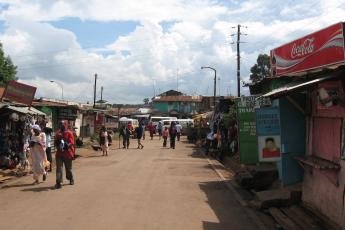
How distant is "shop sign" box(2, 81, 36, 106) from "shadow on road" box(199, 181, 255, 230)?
23.6 feet

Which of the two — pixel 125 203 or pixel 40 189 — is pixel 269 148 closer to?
pixel 125 203

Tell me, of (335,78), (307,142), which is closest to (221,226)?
(307,142)

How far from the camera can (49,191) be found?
13500 millimetres

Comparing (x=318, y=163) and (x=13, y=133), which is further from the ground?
(x=13, y=133)

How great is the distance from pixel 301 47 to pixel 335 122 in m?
3.78

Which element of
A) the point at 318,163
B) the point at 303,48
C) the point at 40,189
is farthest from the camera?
the point at 40,189

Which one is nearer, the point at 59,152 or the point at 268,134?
the point at 268,134

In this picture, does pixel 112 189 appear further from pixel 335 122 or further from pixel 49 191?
pixel 335 122

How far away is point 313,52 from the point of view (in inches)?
466

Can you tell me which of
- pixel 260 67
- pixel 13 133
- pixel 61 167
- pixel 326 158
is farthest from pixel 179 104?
pixel 326 158

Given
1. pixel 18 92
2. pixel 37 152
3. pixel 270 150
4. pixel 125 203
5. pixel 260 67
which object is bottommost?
pixel 125 203

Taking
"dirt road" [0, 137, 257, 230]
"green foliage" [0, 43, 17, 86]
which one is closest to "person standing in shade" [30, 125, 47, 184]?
"dirt road" [0, 137, 257, 230]

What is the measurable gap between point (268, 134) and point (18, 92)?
9.84m

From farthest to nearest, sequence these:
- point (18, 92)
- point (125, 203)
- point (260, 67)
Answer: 1. point (260, 67)
2. point (18, 92)
3. point (125, 203)
